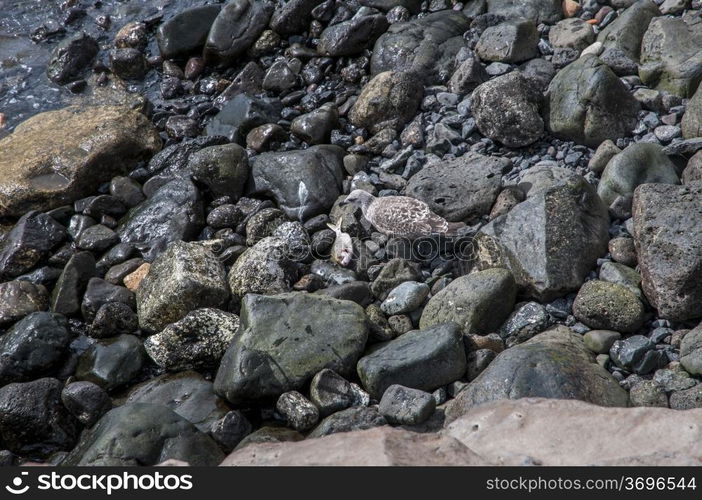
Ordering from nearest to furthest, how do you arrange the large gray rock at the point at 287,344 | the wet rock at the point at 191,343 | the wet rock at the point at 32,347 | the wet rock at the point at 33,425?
the large gray rock at the point at 287,344
the wet rock at the point at 33,425
the wet rock at the point at 191,343
the wet rock at the point at 32,347

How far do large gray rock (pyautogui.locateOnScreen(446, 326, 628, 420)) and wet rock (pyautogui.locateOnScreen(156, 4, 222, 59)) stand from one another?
7812 millimetres

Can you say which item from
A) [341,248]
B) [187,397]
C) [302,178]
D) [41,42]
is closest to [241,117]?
[302,178]

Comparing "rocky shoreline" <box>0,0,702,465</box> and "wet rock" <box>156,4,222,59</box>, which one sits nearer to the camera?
"rocky shoreline" <box>0,0,702,465</box>

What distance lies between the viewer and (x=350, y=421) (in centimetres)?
563

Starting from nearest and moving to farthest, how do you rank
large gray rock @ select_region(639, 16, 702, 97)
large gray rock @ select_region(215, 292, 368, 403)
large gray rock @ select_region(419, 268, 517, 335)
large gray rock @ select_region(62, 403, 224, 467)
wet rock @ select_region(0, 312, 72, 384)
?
1. large gray rock @ select_region(62, 403, 224, 467)
2. large gray rock @ select_region(215, 292, 368, 403)
3. large gray rock @ select_region(419, 268, 517, 335)
4. wet rock @ select_region(0, 312, 72, 384)
5. large gray rock @ select_region(639, 16, 702, 97)

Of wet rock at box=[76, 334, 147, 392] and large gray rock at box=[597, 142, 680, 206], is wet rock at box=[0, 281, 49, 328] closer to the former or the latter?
wet rock at box=[76, 334, 147, 392]

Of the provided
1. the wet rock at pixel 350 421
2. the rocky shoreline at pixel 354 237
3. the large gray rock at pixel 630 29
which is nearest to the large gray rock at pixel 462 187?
the rocky shoreline at pixel 354 237

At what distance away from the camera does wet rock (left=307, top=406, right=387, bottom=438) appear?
5.59 m

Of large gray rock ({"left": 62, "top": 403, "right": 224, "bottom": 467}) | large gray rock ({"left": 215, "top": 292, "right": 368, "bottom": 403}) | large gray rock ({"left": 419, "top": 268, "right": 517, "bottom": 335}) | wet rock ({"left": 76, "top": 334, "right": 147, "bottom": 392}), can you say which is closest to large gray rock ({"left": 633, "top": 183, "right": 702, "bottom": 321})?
large gray rock ({"left": 419, "top": 268, "right": 517, "bottom": 335})

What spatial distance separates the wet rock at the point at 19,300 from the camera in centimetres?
762

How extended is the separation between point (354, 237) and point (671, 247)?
10.3 ft

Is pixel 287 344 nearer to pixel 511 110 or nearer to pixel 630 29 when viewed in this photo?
pixel 511 110

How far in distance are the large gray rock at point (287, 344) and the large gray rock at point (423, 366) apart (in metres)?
0.33

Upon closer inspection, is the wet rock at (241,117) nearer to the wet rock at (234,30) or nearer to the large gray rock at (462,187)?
the wet rock at (234,30)
